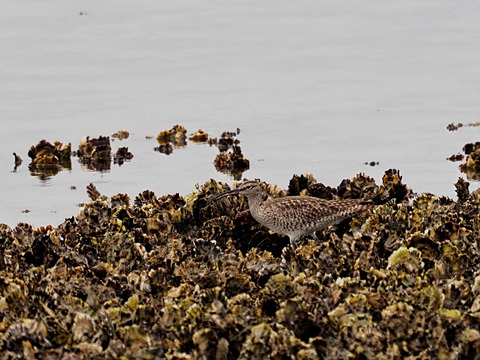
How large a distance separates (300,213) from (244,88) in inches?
450

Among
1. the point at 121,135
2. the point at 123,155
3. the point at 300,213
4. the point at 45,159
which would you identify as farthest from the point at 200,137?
the point at 300,213

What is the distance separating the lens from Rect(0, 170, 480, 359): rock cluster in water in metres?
6.46

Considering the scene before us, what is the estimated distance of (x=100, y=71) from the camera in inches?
937

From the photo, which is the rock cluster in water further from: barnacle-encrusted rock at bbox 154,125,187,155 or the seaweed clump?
barnacle-encrusted rock at bbox 154,125,187,155

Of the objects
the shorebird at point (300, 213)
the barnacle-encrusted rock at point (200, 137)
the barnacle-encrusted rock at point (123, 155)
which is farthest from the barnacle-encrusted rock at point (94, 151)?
the shorebird at point (300, 213)

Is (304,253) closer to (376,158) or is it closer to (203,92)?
(376,158)

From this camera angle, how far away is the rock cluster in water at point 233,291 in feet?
21.2

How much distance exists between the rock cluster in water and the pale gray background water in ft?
12.4

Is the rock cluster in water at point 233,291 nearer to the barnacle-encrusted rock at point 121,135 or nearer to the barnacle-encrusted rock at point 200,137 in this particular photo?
the barnacle-encrusted rock at point 200,137

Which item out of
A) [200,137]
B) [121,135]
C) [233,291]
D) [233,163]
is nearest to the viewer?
[233,291]

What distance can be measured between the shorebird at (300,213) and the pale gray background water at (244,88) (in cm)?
319

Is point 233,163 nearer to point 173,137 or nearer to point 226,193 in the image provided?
point 173,137

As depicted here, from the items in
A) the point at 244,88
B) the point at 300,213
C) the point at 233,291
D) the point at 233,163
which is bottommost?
the point at 233,291

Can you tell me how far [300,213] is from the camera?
10.5 metres
